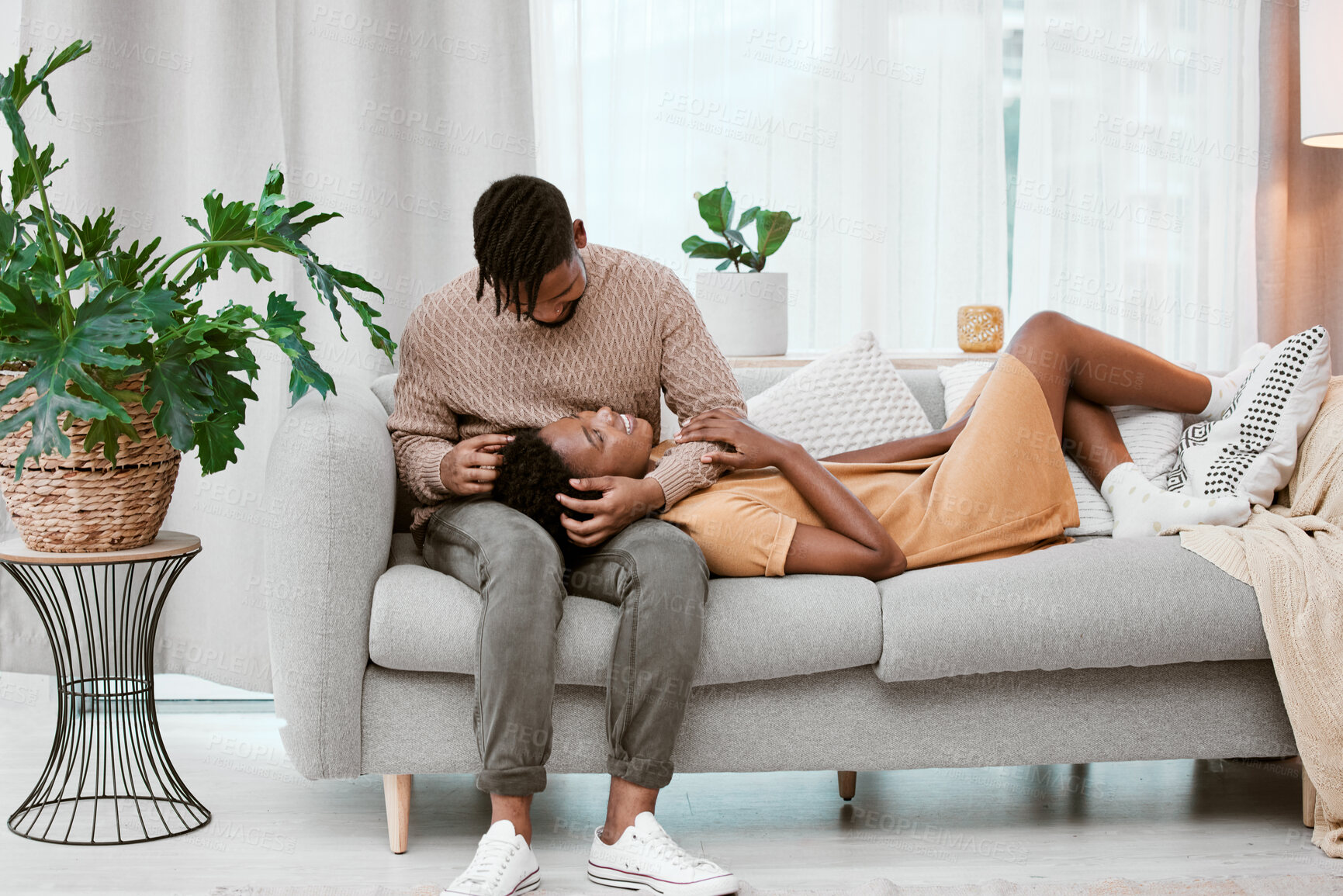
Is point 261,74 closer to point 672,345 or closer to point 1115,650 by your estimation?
point 672,345

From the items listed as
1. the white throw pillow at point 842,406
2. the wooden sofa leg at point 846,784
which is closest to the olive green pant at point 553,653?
the wooden sofa leg at point 846,784

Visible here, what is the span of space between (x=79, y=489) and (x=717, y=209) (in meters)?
1.39

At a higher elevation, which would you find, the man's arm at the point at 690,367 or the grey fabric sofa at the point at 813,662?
the man's arm at the point at 690,367

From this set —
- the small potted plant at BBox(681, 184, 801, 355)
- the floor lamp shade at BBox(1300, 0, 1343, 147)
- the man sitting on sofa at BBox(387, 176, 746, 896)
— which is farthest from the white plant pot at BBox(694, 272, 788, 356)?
the floor lamp shade at BBox(1300, 0, 1343, 147)

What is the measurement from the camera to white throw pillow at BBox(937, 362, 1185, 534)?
197cm

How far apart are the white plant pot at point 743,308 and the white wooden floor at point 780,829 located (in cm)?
95

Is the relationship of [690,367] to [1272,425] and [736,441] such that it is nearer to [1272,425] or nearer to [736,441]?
[736,441]

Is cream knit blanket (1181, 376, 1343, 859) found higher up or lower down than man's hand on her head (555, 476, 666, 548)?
lower down

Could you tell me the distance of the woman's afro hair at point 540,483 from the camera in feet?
5.23

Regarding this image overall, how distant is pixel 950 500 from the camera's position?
178cm

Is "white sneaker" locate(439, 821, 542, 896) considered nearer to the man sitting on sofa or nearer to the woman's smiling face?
the man sitting on sofa

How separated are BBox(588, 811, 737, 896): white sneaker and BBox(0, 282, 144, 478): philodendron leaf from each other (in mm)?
862

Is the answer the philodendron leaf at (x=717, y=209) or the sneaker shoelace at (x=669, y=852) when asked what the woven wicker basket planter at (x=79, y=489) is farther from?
the philodendron leaf at (x=717, y=209)

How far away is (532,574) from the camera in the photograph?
1478 millimetres
